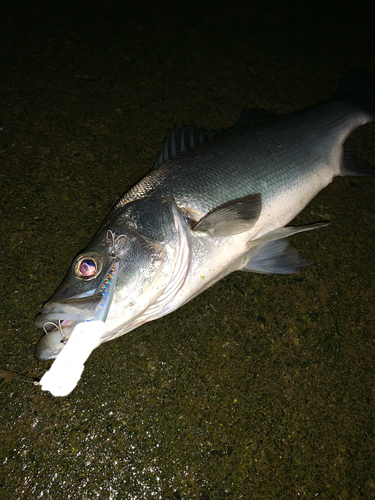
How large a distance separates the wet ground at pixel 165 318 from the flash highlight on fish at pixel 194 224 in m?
0.27

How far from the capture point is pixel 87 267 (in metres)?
1.68

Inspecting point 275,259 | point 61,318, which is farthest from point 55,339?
point 275,259

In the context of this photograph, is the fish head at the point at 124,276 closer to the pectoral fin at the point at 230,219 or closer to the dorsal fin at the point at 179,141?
the pectoral fin at the point at 230,219

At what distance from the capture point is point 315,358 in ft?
7.25

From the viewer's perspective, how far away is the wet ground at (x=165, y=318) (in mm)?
1861

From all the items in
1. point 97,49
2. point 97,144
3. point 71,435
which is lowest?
point 71,435

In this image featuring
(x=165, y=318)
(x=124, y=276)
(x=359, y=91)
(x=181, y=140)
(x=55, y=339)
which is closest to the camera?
(x=55, y=339)

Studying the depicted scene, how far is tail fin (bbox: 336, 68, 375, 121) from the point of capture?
9.70 ft

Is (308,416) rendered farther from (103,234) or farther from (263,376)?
(103,234)

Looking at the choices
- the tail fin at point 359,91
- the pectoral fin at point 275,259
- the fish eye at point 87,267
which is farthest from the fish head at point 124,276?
the tail fin at point 359,91

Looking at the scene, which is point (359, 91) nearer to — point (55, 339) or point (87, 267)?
point (87, 267)

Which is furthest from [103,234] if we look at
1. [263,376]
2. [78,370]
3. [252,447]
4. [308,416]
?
[308,416]

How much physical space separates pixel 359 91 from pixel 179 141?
1828mm

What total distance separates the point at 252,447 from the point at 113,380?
887 millimetres
